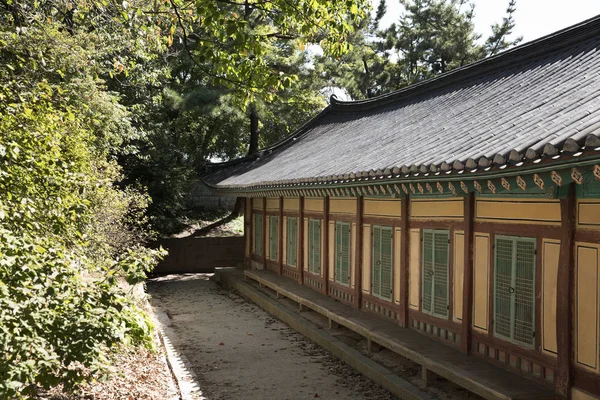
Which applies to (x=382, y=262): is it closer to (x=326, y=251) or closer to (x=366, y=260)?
(x=366, y=260)

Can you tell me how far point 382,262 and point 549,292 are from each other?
4159 millimetres

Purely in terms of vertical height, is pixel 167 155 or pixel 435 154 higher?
pixel 167 155

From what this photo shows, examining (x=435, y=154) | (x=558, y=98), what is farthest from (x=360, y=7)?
(x=558, y=98)

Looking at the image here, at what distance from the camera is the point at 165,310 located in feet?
50.7

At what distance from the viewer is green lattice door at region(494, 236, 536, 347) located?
6641 mm

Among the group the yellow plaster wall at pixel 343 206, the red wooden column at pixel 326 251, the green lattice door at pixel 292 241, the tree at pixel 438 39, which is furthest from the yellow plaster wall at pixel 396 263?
the tree at pixel 438 39

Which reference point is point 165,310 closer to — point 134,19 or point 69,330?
point 134,19

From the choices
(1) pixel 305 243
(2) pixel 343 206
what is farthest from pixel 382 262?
(1) pixel 305 243

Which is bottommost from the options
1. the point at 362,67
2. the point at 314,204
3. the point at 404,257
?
the point at 404,257

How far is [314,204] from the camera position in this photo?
45.5 feet

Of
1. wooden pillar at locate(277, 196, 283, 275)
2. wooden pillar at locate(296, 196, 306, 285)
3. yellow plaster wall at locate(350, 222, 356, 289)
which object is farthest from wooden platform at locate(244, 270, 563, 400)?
wooden pillar at locate(277, 196, 283, 275)

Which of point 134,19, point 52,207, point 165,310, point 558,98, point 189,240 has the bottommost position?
point 165,310

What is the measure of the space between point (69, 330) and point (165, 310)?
11.5m

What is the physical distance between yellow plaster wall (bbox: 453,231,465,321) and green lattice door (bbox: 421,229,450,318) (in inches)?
7.3
